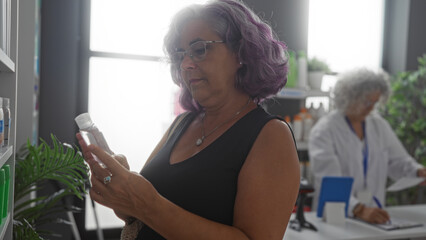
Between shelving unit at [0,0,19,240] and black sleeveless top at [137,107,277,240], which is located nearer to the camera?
black sleeveless top at [137,107,277,240]

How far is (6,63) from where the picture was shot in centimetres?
125

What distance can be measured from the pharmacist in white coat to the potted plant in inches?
23.8

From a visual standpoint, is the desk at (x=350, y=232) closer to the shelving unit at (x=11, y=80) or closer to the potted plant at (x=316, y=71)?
the shelving unit at (x=11, y=80)

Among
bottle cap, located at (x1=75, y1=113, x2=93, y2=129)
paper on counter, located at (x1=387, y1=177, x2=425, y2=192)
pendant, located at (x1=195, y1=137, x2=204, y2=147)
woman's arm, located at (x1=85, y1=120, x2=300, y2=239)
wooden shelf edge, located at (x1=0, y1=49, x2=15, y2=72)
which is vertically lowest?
paper on counter, located at (x1=387, y1=177, x2=425, y2=192)

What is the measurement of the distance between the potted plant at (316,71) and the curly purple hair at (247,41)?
261 centimetres

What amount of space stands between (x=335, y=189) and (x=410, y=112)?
7.69 ft

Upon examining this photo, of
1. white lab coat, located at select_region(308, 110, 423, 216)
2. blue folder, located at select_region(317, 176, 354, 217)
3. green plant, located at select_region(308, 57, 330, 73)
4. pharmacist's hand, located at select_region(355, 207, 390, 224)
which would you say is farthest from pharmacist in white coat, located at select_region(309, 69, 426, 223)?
green plant, located at select_region(308, 57, 330, 73)

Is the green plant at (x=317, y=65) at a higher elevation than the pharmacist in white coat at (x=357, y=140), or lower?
higher

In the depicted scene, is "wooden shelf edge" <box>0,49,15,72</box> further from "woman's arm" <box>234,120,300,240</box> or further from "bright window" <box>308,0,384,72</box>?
"bright window" <box>308,0,384,72</box>

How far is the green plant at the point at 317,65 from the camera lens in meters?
3.85

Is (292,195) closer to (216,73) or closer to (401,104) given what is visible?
(216,73)

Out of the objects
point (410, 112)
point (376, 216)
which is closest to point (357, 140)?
point (376, 216)

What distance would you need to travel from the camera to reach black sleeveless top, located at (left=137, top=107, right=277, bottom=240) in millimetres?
1109

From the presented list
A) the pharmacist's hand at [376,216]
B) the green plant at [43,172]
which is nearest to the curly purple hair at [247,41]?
the green plant at [43,172]
